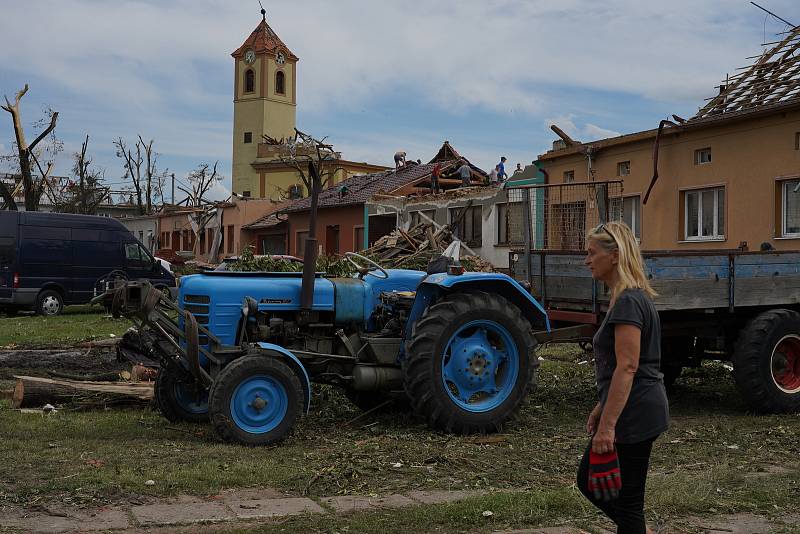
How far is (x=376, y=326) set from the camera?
336 inches

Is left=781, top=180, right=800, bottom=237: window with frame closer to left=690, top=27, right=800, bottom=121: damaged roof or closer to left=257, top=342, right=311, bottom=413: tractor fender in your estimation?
left=690, top=27, right=800, bottom=121: damaged roof

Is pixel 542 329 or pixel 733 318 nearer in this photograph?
pixel 542 329

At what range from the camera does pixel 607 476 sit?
153 inches

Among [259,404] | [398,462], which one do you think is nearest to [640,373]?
[398,462]

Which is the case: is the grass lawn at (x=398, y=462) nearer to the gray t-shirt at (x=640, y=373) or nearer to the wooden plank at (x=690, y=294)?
the wooden plank at (x=690, y=294)

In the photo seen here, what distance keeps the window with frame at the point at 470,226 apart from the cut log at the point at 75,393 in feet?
64.1

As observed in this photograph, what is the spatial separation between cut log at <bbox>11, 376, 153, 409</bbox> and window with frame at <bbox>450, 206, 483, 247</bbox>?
1955 cm

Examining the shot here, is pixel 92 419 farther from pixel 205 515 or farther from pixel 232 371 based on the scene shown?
pixel 205 515

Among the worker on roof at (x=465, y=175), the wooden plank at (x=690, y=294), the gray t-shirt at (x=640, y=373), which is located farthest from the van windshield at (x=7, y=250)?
the gray t-shirt at (x=640, y=373)

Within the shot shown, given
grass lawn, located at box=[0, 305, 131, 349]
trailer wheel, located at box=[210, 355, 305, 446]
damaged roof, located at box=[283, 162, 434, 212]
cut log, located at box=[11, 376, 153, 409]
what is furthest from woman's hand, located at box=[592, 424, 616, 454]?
damaged roof, located at box=[283, 162, 434, 212]

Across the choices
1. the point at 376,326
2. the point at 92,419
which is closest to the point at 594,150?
the point at 376,326

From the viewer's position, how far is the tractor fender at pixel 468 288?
816 centimetres

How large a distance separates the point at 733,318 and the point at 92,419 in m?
6.43

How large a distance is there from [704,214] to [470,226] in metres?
10.8
